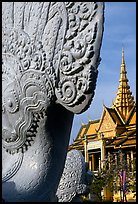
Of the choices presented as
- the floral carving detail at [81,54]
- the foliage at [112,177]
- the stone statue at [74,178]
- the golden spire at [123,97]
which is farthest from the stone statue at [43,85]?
the golden spire at [123,97]

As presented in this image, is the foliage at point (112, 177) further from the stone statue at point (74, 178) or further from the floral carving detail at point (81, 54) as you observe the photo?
the floral carving detail at point (81, 54)

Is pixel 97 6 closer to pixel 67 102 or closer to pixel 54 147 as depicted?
pixel 67 102

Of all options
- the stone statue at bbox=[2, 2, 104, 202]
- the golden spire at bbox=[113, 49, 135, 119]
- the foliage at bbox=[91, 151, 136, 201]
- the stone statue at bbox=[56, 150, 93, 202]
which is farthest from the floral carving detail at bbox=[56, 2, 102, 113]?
the golden spire at bbox=[113, 49, 135, 119]

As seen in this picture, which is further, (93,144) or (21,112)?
(93,144)

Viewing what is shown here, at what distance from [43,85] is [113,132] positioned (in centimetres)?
2189

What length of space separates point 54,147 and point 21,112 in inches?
8.4

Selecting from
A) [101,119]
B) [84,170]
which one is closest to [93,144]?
[101,119]

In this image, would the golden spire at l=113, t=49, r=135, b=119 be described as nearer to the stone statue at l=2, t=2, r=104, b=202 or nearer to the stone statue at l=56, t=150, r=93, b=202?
the stone statue at l=56, t=150, r=93, b=202

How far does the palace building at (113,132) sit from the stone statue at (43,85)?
63.4 feet

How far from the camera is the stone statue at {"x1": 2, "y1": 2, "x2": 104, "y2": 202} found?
75.1 inches

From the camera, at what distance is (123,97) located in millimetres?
25250

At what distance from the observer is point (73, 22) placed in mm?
1973

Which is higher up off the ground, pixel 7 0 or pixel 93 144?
pixel 93 144

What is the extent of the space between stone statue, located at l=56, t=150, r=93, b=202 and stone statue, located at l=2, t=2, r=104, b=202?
80 centimetres
